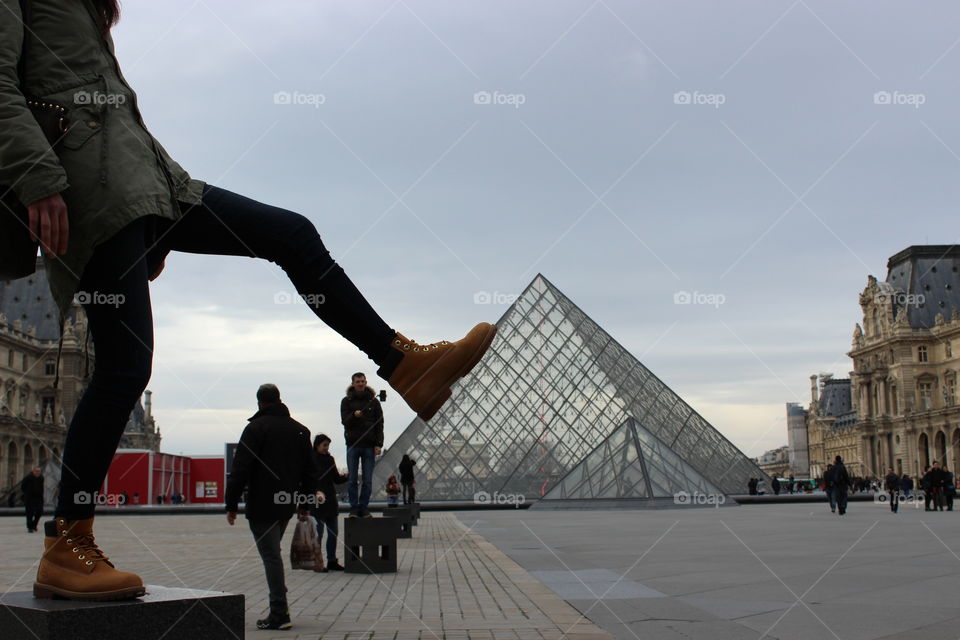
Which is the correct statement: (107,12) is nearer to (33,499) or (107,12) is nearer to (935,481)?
(33,499)

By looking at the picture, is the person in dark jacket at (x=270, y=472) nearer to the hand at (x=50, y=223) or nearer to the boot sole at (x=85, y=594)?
the boot sole at (x=85, y=594)

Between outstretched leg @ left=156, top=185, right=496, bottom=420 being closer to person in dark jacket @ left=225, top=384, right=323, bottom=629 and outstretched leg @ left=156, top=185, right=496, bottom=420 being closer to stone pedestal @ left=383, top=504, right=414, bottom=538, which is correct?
person in dark jacket @ left=225, top=384, right=323, bottom=629

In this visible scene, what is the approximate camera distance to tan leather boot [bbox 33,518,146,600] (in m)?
2.56

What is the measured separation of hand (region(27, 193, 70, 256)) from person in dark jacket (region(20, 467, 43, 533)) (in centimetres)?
1944

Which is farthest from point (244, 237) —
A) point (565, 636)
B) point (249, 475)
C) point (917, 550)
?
point (917, 550)

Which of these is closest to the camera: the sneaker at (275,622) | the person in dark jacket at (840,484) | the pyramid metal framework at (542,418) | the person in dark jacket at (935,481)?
the sneaker at (275,622)

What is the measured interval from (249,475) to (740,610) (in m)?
3.06

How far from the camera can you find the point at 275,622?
17.0 ft

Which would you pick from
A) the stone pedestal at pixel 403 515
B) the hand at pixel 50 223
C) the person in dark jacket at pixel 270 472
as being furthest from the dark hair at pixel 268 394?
the stone pedestal at pixel 403 515

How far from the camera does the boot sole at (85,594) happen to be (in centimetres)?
254

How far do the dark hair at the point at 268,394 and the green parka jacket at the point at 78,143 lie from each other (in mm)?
3876

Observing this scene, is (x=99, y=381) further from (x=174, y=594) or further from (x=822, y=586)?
(x=822, y=586)

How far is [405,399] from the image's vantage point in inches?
114

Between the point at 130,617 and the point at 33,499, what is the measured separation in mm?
20155
